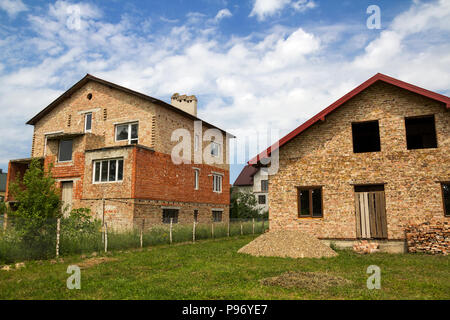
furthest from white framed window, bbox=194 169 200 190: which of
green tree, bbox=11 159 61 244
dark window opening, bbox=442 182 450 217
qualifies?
dark window opening, bbox=442 182 450 217

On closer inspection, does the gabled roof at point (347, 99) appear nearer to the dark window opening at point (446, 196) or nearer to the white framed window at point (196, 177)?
the dark window opening at point (446, 196)

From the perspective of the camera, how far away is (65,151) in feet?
80.4

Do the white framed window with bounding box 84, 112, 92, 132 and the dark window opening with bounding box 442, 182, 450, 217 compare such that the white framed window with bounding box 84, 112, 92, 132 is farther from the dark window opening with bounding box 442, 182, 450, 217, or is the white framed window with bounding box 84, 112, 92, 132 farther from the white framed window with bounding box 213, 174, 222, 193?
the dark window opening with bounding box 442, 182, 450, 217

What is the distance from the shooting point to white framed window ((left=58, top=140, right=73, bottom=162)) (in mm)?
24275

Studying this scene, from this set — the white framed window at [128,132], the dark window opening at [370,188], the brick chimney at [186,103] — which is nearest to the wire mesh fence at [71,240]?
the white framed window at [128,132]

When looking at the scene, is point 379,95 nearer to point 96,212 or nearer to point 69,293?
point 69,293

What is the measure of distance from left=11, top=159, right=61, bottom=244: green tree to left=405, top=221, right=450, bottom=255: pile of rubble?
1395 centimetres

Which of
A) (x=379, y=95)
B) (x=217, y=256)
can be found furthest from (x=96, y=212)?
(x=379, y=95)

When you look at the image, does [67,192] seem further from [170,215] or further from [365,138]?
[365,138]

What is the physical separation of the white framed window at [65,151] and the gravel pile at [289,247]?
16.1m

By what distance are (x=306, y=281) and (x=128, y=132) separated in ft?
62.3

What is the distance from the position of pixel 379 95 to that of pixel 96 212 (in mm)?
17803

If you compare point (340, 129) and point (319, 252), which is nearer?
point (319, 252)
